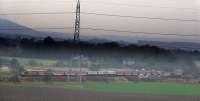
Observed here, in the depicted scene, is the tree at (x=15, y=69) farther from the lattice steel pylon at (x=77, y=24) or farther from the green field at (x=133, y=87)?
the lattice steel pylon at (x=77, y=24)

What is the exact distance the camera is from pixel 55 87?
186 inches

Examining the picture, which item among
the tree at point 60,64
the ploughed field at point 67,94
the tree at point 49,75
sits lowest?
the ploughed field at point 67,94

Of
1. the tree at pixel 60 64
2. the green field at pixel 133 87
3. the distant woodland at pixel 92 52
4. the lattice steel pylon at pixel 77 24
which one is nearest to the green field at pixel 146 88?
the green field at pixel 133 87

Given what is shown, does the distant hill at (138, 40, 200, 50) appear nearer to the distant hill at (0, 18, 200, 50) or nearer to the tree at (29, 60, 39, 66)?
the distant hill at (0, 18, 200, 50)

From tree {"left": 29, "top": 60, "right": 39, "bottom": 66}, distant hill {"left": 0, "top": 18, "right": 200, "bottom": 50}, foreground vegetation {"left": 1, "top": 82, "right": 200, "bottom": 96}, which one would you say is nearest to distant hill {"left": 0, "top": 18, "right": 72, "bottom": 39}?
distant hill {"left": 0, "top": 18, "right": 200, "bottom": 50}

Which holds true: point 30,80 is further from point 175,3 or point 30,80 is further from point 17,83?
point 175,3

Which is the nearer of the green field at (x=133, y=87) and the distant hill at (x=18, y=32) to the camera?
the distant hill at (x=18, y=32)

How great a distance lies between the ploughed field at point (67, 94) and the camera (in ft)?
15.5

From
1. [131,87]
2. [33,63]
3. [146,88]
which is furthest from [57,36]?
[146,88]

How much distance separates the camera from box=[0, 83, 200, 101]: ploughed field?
15.5 ft

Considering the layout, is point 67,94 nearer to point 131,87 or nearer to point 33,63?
point 33,63

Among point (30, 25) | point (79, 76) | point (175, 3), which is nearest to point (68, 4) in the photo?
point (30, 25)

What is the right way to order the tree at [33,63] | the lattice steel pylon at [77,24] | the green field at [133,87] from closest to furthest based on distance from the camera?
1. the lattice steel pylon at [77,24]
2. the tree at [33,63]
3. the green field at [133,87]

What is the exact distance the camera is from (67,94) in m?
4.78
